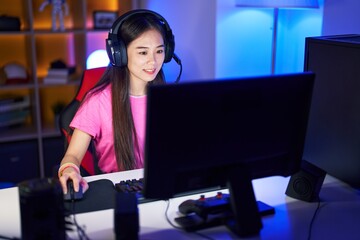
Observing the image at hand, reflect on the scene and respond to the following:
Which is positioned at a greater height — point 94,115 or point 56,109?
point 94,115

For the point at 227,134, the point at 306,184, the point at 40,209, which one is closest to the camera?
the point at 40,209

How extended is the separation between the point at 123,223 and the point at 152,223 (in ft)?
0.71

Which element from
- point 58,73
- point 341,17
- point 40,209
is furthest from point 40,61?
point 40,209

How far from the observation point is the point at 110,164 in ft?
6.01

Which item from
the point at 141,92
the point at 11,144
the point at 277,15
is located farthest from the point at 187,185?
the point at 11,144

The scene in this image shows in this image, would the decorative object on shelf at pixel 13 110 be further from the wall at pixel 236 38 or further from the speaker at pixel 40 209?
the speaker at pixel 40 209

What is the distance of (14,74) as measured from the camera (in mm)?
3115

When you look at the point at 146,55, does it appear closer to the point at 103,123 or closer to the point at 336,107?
the point at 103,123

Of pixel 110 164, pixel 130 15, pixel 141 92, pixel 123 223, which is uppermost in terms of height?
pixel 130 15

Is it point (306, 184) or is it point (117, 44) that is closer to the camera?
point (306, 184)

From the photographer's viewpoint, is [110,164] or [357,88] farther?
[110,164]

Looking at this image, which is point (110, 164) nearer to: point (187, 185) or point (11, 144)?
point (187, 185)

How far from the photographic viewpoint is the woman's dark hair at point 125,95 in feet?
5.70

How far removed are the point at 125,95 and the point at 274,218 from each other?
803mm
